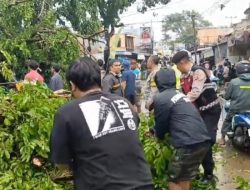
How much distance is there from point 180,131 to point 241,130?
4.00m

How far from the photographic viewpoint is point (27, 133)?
4246 mm

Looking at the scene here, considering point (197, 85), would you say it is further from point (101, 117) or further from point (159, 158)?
point (101, 117)

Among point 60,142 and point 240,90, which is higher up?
point 60,142

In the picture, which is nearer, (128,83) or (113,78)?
(113,78)

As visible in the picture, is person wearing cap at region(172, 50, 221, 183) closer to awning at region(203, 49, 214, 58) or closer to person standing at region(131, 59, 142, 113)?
person standing at region(131, 59, 142, 113)

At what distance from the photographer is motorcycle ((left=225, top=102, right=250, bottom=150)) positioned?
7.70m

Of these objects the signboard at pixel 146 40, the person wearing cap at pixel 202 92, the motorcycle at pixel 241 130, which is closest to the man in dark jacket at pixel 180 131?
the person wearing cap at pixel 202 92

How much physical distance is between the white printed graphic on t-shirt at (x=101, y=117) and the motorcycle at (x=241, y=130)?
17.4 feet

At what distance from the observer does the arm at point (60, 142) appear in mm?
2572

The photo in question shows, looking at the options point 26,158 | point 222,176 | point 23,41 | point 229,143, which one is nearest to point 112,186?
point 26,158

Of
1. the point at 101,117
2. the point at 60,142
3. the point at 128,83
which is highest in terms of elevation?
the point at 101,117

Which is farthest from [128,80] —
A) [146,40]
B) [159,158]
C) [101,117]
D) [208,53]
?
[146,40]

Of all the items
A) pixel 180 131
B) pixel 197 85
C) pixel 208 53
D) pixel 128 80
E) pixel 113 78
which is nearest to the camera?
pixel 180 131

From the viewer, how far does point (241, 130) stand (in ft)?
26.3
